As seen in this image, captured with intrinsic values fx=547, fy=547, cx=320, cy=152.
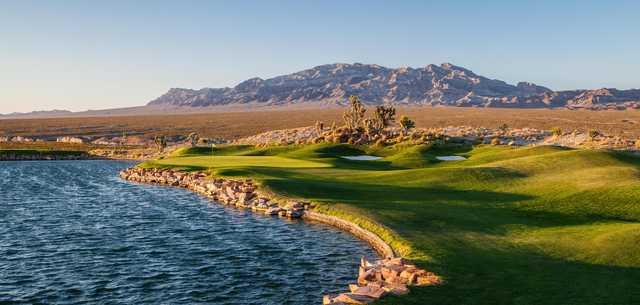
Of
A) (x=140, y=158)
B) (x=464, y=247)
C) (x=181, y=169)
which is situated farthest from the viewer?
(x=140, y=158)

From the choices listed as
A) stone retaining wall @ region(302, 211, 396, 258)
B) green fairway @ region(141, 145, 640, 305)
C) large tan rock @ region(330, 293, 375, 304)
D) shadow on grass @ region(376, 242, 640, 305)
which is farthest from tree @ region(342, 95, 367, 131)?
large tan rock @ region(330, 293, 375, 304)

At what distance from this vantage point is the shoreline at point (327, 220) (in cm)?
2272

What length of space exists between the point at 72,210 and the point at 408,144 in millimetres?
64254

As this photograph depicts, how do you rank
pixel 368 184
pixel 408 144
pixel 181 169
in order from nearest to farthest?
pixel 368 184 → pixel 181 169 → pixel 408 144

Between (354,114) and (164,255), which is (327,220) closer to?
(164,255)

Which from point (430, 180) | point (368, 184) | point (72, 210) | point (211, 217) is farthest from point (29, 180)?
point (430, 180)

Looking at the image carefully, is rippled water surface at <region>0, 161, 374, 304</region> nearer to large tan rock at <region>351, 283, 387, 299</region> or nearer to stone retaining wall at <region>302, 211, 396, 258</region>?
stone retaining wall at <region>302, 211, 396, 258</region>

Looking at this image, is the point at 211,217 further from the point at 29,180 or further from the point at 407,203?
the point at 29,180

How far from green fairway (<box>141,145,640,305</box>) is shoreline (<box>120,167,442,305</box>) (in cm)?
76

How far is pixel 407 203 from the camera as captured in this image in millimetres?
42031

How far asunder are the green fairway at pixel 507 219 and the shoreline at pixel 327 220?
29.7 inches

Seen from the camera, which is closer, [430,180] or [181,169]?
[430,180]

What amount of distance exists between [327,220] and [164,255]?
43.3ft

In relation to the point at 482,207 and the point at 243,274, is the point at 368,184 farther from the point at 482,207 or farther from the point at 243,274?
the point at 243,274
